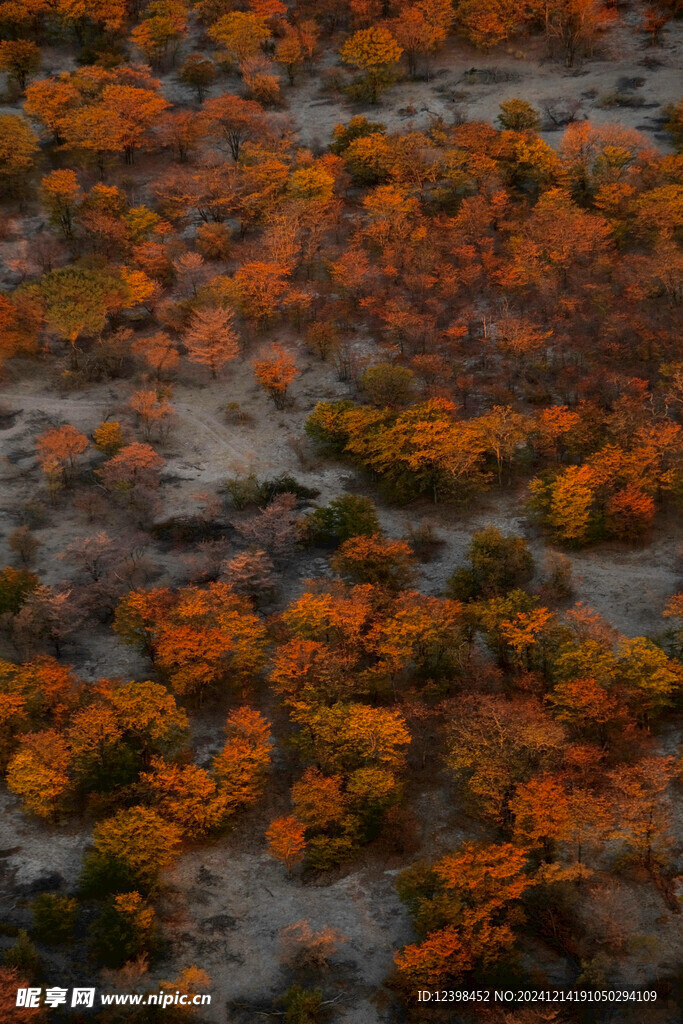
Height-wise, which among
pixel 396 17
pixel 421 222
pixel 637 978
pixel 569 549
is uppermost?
pixel 396 17

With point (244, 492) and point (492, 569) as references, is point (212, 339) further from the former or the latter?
point (492, 569)

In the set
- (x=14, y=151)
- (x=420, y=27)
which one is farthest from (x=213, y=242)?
(x=420, y=27)

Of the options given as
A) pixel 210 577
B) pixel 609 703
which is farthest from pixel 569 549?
pixel 210 577

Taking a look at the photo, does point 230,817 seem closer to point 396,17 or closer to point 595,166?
point 595,166

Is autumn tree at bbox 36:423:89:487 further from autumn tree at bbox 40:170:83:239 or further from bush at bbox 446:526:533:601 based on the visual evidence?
bush at bbox 446:526:533:601

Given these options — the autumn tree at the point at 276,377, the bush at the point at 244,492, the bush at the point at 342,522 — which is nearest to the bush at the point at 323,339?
the autumn tree at the point at 276,377
